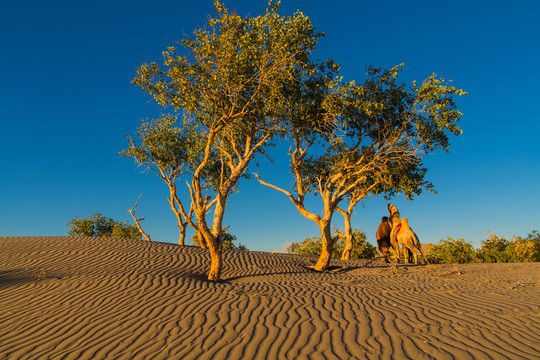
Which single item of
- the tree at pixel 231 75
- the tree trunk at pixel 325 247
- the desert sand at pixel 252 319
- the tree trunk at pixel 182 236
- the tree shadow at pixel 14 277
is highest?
the tree at pixel 231 75

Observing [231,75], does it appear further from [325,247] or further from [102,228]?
→ [102,228]

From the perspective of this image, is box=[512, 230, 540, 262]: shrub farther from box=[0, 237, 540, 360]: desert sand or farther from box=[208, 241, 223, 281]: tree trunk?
box=[208, 241, 223, 281]: tree trunk

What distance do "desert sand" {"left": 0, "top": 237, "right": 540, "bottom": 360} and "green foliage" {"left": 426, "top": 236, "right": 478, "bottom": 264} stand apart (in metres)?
15.8

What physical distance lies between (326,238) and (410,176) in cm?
654

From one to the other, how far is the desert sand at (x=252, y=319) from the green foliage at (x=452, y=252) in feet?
51.7

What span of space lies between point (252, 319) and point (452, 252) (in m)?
24.6

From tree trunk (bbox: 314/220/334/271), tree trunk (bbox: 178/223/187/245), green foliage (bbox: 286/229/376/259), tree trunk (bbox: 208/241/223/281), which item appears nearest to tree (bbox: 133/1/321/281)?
tree trunk (bbox: 208/241/223/281)

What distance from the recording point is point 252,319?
6102 mm

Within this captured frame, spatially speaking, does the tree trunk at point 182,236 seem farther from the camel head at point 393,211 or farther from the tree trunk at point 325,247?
the camel head at point 393,211

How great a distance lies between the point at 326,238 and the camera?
1550cm

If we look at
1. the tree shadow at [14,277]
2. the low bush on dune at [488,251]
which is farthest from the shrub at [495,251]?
the tree shadow at [14,277]

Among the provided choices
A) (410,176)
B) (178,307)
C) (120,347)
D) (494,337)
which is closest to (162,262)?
(178,307)

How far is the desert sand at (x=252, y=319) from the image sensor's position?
15.9 feet

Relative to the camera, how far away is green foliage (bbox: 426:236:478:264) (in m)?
25.4
